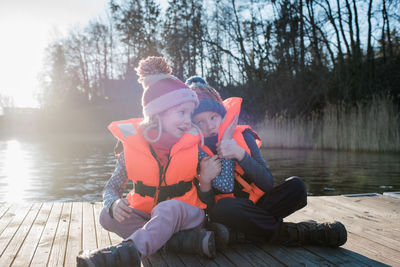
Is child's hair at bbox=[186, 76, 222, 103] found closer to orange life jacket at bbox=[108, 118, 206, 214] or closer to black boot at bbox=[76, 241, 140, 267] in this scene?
orange life jacket at bbox=[108, 118, 206, 214]

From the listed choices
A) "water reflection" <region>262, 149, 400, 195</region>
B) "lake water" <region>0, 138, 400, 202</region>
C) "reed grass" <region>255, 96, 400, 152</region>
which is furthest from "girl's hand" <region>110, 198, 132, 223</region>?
"reed grass" <region>255, 96, 400, 152</region>

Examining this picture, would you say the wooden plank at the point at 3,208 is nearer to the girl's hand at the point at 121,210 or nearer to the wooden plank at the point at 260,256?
the girl's hand at the point at 121,210

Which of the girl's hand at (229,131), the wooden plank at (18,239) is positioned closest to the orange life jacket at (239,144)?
the girl's hand at (229,131)

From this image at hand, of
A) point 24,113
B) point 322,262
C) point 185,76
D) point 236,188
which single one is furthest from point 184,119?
point 24,113

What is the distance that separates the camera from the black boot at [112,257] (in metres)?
1.47

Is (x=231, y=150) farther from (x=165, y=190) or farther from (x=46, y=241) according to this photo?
(x=46, y=241)

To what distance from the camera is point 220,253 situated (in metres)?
1.88

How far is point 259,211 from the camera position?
1965mm

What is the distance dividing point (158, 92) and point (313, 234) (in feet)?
3.80

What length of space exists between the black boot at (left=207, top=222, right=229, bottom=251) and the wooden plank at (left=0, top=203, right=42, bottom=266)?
104 centimetres

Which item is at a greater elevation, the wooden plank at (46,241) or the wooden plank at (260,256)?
the wooden plank at (46,241)

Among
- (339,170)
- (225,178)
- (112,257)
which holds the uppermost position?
(225,178)

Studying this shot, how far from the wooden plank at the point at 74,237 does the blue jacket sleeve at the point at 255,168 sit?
1.01m

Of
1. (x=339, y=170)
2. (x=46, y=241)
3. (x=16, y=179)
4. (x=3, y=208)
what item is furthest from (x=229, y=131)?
(x=16, y=179)
